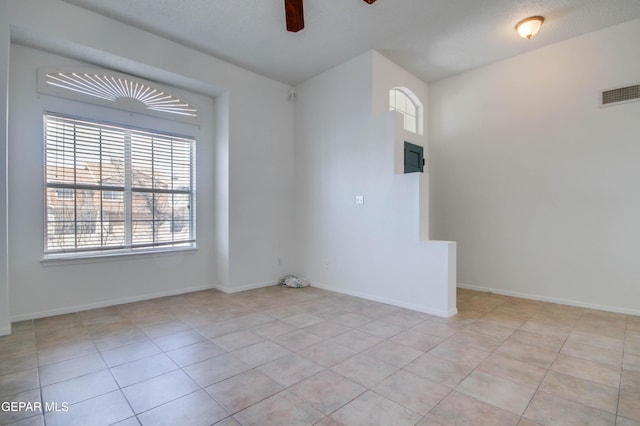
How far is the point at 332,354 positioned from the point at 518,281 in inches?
131

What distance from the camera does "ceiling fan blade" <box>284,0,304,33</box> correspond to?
2773 millimetres

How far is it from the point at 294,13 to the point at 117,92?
8.61 feet

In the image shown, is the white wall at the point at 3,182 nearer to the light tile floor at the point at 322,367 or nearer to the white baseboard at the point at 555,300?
the light tile floor at the point at 322,367

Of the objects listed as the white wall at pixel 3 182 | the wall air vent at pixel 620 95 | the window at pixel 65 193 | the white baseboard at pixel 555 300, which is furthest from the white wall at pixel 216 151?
the wall air vent at pixel 620 95

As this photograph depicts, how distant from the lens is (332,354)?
2.68 meters

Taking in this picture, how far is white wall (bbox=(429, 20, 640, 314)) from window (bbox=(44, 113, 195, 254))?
4.23 m

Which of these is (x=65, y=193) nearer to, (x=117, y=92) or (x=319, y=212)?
(x=117, y=92)

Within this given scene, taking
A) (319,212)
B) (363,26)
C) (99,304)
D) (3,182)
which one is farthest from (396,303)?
(3,182)

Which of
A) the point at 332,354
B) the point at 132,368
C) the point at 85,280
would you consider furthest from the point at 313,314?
the point at 85,280

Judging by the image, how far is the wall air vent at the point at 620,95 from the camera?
363cm

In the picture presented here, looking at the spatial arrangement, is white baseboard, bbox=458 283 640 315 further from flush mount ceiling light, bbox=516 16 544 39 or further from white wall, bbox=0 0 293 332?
flush mount ceiling light, bbox=516 16 544 39

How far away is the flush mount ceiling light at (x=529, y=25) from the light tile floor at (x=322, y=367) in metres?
3.32

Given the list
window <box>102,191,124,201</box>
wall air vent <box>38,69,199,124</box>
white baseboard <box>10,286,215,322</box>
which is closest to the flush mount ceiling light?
wall air vent <box>38,69,199,124</box>

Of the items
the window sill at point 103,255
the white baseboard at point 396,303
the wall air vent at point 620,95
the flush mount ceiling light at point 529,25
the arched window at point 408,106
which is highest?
the flush mount ceiling light at point 529,25
